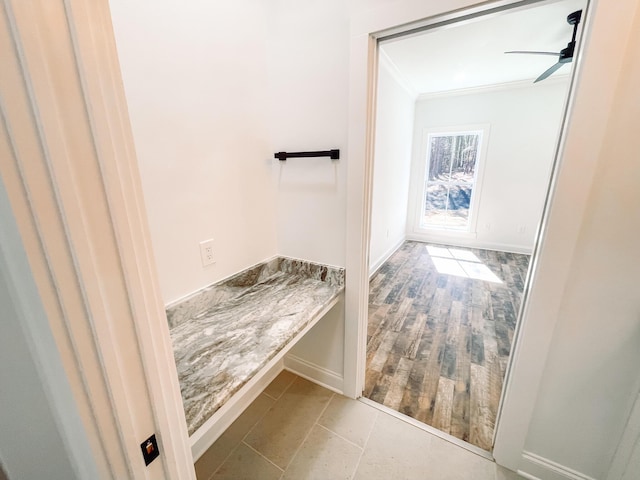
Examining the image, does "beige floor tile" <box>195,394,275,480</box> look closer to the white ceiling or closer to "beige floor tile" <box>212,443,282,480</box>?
"beige floor tile" <box>212,443,282,480</box>

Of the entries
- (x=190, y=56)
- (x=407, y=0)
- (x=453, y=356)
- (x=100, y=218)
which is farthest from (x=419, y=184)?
(x=100, y=218)

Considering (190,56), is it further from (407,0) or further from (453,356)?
(453,356)

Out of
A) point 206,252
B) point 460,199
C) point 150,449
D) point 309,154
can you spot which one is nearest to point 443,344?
point 309,154

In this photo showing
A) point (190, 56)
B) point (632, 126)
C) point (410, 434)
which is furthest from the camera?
point (410, 434)

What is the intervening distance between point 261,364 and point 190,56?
1.32 metres

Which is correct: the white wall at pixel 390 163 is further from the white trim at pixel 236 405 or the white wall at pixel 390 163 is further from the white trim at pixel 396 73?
the white trim at pixel 236 405

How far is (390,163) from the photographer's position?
3752mm

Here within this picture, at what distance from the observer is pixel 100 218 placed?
39 centimetres

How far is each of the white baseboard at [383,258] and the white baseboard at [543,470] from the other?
2210mm

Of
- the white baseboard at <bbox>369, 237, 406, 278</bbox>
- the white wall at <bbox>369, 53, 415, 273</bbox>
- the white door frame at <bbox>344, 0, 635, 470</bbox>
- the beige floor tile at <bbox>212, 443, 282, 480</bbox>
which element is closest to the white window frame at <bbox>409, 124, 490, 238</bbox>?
the white wall at <bbox>369, 53, 415, 273</bbox>

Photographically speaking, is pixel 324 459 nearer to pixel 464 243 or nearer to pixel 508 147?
pixel 464 243

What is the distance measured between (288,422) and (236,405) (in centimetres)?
34

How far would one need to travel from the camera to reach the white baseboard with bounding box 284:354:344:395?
178 centimetres

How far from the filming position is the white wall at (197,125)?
1.00 metres
